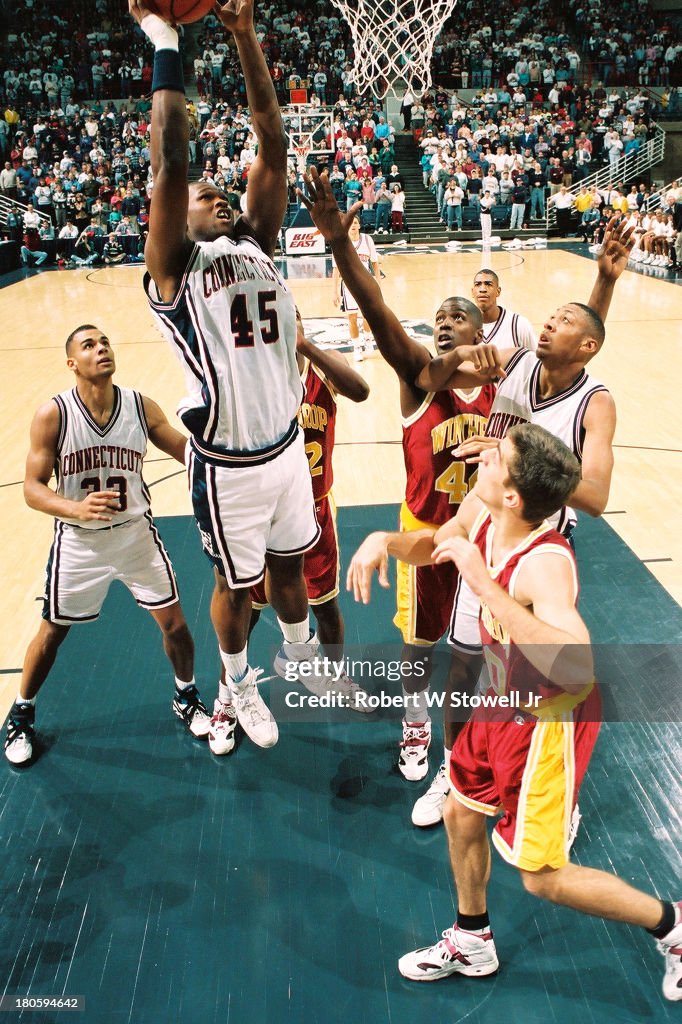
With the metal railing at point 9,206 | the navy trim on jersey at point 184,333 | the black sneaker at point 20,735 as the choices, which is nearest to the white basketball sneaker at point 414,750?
the black sneaker at point 20,735

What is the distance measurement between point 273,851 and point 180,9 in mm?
3020

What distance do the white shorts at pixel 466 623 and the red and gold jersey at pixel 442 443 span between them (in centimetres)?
53

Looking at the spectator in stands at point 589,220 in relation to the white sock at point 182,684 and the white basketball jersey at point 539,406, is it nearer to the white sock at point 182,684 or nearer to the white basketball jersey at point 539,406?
the white basketball jersey at point 539,406

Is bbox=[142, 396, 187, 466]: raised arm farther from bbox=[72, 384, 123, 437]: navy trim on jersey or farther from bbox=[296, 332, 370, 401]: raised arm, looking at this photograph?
bbox=[296, 332, 370, 401]: raised arm

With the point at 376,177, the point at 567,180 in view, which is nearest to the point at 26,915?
the point at 376,177

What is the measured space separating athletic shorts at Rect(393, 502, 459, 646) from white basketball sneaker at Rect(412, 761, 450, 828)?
22.1 inches

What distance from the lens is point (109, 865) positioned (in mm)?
3410

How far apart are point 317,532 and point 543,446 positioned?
1.36 meters

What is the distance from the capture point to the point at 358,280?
328cm

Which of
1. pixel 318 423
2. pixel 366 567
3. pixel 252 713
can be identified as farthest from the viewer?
pixel 318 423

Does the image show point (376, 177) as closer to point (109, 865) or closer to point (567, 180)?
point (567, 180)

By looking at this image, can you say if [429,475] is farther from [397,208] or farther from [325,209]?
[397,208]

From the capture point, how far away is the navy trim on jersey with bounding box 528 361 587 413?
3.69 m

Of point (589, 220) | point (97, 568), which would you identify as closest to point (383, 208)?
point (589, 220)
